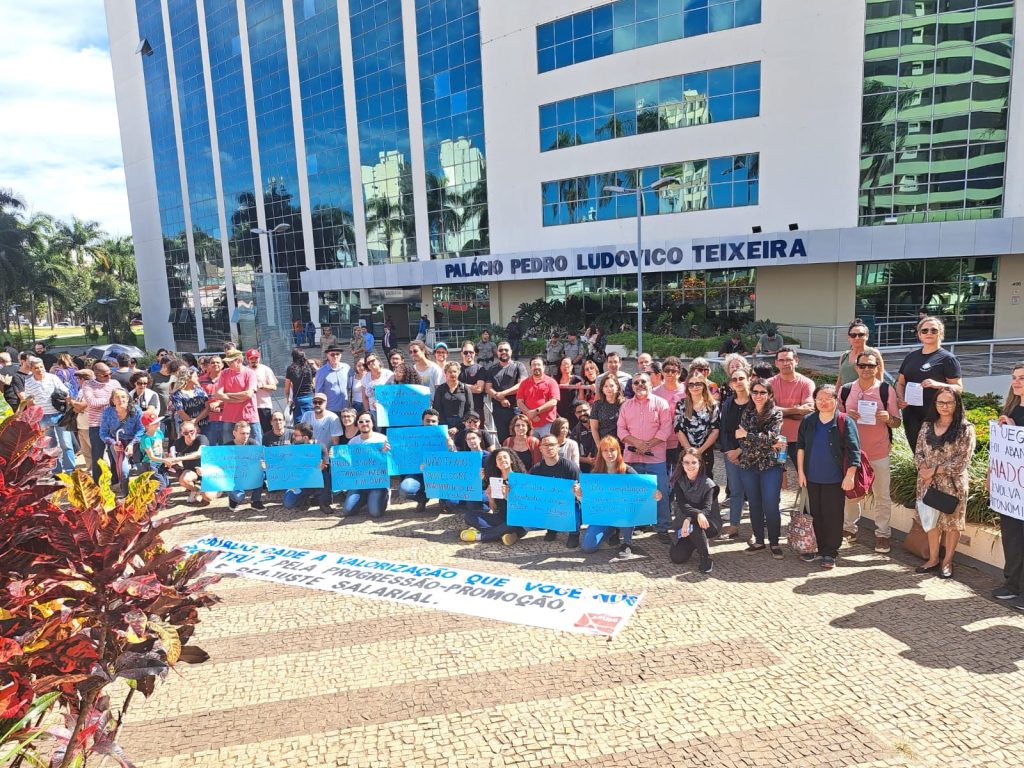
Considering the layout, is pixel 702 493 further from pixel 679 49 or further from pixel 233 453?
pixel 679 49

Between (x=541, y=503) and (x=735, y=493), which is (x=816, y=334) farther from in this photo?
(x=541, y=503)

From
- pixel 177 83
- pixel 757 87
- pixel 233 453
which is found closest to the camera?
pixel 233 453

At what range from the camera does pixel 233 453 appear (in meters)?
9.38

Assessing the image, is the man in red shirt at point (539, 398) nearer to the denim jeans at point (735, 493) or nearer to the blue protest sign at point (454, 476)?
the blue protest sign at point (454, 476)

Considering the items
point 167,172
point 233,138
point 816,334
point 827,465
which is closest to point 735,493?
point 827,465

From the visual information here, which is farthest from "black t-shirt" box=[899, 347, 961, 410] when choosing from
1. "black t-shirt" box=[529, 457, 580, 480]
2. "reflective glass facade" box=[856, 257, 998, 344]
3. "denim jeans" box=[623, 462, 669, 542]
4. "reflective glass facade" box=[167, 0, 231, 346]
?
"reflective glass facade" box=[167, 0, 231, 346]

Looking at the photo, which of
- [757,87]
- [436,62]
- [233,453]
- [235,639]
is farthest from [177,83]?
[235,639]

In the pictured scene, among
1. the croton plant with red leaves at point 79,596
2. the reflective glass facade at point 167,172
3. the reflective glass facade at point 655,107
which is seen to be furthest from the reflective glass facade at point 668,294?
the reflective glass facade at point 167,172

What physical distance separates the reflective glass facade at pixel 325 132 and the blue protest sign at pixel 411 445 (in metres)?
32.0

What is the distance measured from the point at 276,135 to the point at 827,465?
4409 cm

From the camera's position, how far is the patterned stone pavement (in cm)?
397

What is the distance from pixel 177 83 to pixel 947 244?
52.9m

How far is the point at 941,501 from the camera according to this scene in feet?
19.7

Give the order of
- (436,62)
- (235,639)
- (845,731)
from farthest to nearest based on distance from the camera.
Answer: (436,62) → (235,639) → (845,731)
